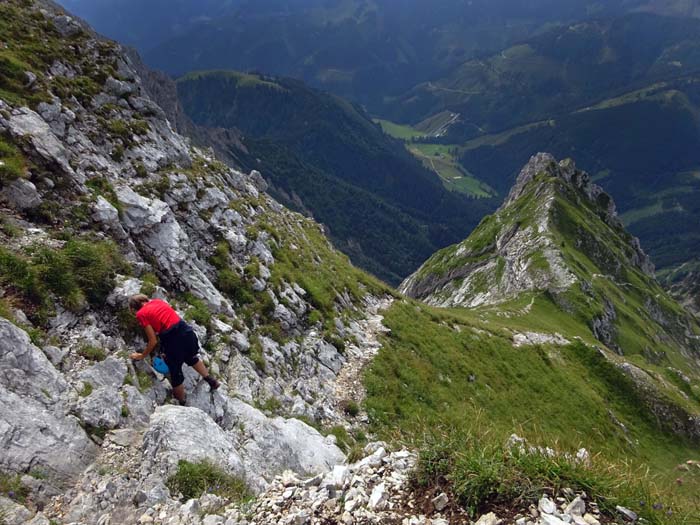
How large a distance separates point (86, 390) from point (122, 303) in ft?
12.6

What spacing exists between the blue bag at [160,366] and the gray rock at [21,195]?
27.5 feet

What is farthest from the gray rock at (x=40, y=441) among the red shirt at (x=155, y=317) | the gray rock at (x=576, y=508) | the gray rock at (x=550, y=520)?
the gray rock at (x=576, y=508)

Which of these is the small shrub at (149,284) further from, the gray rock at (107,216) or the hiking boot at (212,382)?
the hiking boot at (212,382)

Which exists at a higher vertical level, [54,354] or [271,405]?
[54,354]

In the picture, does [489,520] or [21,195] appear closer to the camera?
[489,520]

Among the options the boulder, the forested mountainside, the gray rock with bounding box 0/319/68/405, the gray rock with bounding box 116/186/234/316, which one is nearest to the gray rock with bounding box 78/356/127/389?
the forested mountainside

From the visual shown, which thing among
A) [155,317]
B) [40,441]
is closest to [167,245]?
[155,317]

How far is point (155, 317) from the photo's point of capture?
13.3 m

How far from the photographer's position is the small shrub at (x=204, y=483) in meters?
10.3

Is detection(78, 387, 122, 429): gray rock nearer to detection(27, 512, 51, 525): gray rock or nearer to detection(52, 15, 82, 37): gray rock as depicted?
detection(27, 512, 51, 525): gray rock

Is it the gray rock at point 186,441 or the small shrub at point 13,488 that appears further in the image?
the gray rock at point 186,441

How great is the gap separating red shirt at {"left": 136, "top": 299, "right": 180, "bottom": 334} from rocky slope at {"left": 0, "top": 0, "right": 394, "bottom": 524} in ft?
4.96

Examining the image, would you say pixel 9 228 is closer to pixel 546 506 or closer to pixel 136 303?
pixel 136 303

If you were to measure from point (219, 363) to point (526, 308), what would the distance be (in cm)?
6389
